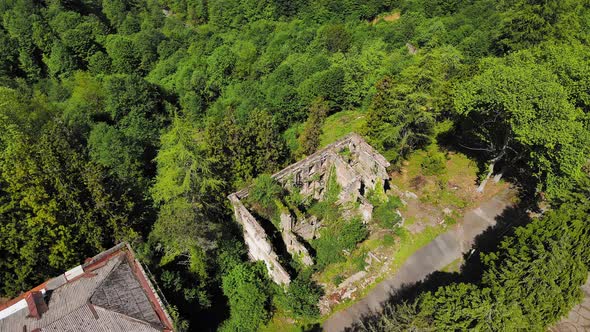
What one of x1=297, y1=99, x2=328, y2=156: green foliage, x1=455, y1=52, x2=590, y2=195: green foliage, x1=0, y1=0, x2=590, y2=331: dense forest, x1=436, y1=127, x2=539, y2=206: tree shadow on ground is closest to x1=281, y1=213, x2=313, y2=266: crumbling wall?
x1=0, y1=0, x2=590, y2=331: dense forest

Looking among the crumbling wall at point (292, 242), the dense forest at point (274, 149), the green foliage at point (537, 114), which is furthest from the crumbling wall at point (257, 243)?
the green foliage at point (537, 114)

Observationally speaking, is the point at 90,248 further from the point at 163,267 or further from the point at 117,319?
the point at 117,319

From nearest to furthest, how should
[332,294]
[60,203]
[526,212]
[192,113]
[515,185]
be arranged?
[60,203], [332,294], [526,212], [515,185], [192,113]

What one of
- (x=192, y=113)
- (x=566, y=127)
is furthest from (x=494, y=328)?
(x=192, y=113)

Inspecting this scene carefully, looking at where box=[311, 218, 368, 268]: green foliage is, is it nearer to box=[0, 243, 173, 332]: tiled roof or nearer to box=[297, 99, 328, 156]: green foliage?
box=[297, 99, 328, 156]: green foliage

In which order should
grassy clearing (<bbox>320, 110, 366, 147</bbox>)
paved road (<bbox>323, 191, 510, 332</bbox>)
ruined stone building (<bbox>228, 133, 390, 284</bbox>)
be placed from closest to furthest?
1. paved road (<bbox>323, 191, 510, 332</bbox>)
2. ruined stone building (<bbox>228, 133, 390, 284</bbox>)
3. grassy clearing (<bbox>320, 110, 366, 147</bbox>)

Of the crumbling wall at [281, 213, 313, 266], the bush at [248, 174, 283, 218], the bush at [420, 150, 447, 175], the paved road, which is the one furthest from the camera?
the bush at [420, 150, 447, 175]

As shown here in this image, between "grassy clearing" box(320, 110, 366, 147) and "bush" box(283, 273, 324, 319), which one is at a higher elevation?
"grassy clearing" box(320, 110, 366, 147)
